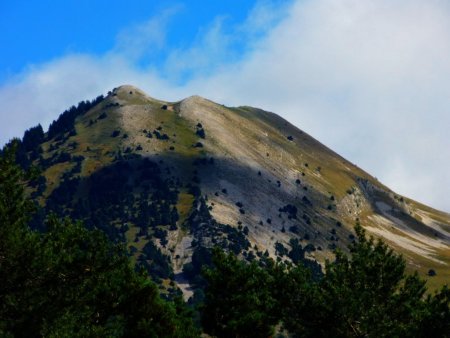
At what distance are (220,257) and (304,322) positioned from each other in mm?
9998

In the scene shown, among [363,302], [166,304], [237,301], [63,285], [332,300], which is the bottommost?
[166,304]

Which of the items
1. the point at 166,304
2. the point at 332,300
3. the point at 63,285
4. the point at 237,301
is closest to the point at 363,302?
the point at 332,300

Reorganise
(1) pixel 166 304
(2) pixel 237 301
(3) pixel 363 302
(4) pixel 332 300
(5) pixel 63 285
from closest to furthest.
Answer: (5) pixel 63 285 → (3) pixel 363 302 → (4) pixel 332 300 → (2) pixel 237 301 → (1) pixel 166 304

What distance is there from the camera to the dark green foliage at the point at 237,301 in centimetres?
5228

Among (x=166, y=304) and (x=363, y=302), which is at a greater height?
(x=363, y=302)

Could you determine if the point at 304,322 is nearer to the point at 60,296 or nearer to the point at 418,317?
the point at 418,317

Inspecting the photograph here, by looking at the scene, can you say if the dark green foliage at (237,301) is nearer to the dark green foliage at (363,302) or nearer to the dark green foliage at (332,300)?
the dark green foliage at (332,300)

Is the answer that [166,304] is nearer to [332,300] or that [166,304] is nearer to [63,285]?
[63,285]

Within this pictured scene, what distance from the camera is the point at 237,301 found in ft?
177

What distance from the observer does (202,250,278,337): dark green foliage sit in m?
52.3

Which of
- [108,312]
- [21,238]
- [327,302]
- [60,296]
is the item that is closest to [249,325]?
[327,302]

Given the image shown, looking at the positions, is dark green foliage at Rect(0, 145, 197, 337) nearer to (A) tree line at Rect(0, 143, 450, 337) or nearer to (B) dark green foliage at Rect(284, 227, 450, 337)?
(A) tree line at Rect(0, 143, 450, 337)

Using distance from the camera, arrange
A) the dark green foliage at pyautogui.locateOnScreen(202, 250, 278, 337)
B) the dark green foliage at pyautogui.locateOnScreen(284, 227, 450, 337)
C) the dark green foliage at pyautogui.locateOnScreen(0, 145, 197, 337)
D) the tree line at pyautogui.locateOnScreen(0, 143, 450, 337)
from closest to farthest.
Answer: the dark green foliage at pyautogui.locateOnScreen(0, 145, 197, 337) → the tree line at pyautogui.locateOnScreen(0, 143, 450, 337) → the dark green foliage at pyautogui.locateOnScreen(284, 227, 450, 337) → the dark green foliage at pyautogui.locateOnScreen(202, 250, 278, 337)

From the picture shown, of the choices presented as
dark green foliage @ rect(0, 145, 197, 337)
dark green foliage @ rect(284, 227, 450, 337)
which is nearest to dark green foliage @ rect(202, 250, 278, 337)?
dark green foliage @ rect(284, 227, 450, 337)
